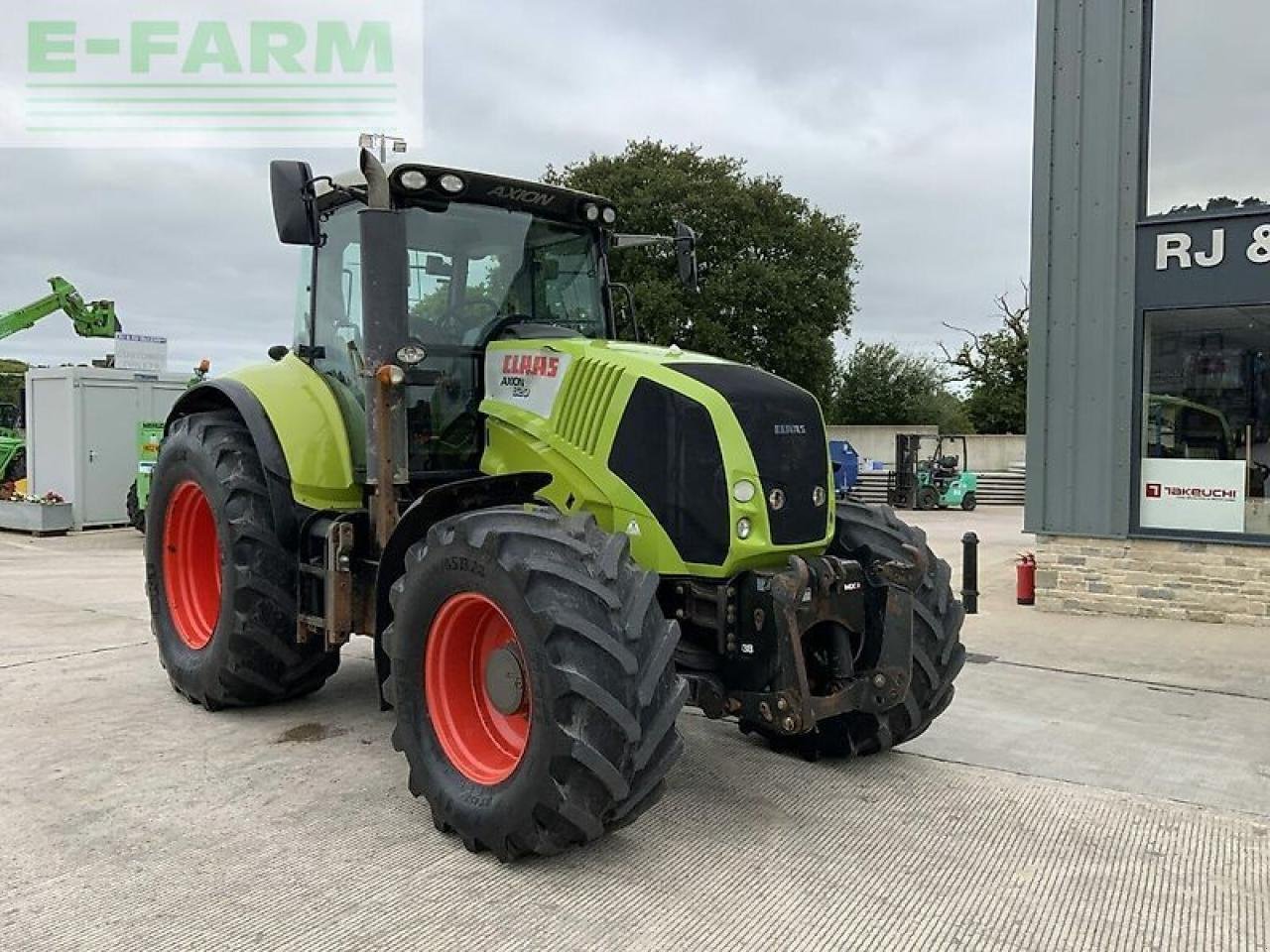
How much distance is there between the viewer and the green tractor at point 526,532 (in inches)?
137

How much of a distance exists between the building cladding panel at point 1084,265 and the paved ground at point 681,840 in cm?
328

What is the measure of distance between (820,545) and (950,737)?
1.72 meters

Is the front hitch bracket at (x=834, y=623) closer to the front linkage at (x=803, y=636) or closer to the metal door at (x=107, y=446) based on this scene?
the front linkage at (x=803, y=636)

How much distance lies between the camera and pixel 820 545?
428 cm

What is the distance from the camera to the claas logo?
445cm

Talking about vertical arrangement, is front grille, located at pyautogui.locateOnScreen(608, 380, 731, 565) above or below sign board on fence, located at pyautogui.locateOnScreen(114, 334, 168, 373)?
below

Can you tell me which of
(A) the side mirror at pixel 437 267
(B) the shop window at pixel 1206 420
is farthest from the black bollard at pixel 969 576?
(A) the side mirror at pixel 437 267

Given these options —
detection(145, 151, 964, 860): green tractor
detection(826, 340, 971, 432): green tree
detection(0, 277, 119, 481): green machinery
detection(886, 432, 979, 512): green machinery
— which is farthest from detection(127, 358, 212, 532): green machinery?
detection(826, 340, 971, 432): green tree

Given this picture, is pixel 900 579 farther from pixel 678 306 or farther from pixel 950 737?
pixel 678 306

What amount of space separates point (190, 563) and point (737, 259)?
22.2 m

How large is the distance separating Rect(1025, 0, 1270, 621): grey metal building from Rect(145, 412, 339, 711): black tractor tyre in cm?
665

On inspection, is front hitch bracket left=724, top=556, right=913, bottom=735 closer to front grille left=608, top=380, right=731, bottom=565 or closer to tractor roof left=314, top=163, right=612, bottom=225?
front grille left=608, top=380, right=731, bottom=565

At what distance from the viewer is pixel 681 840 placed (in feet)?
12.7

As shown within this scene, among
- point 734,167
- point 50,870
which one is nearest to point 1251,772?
point 50,870
